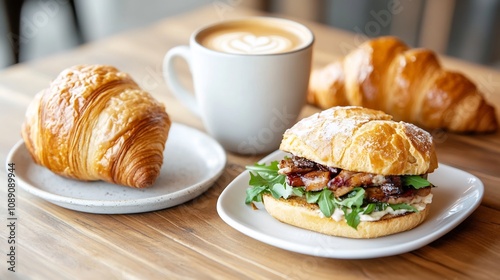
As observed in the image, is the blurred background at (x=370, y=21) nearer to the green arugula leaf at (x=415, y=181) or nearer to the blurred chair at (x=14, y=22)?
the blurred chair at (x=14, y=22)

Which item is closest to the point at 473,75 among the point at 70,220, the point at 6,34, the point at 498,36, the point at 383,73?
the point at 383,73

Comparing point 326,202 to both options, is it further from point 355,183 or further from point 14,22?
point 14,22

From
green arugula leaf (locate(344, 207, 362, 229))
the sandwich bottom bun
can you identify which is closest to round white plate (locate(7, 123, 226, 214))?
the sandwich bottom bun

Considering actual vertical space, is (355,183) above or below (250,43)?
below

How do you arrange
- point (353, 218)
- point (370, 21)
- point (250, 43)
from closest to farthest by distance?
point (353, 218) < point (250, 43) < point (370, 21)

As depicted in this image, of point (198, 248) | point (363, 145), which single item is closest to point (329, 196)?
point (363, 145)

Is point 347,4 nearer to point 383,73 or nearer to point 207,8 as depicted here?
point 207,8
